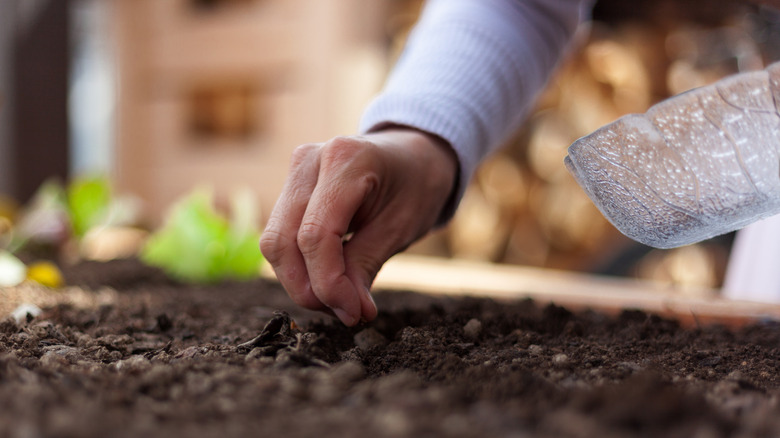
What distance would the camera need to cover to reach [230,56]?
11.2 ft

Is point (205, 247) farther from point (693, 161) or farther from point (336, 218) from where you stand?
point (693, 161)

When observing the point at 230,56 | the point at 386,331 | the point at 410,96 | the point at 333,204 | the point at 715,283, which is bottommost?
the point at 715,283

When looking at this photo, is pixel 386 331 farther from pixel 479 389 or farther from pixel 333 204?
pixel 479 389

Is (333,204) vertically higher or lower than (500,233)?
higher

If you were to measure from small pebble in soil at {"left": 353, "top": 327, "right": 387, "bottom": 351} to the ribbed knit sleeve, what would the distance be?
10.9 inches

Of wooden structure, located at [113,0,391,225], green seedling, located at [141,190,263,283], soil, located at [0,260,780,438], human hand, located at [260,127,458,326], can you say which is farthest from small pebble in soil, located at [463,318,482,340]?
wooden structure, located at [113,0,391,225]

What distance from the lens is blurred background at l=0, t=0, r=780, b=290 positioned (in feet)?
7.82

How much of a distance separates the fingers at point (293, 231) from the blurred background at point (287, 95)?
153cm

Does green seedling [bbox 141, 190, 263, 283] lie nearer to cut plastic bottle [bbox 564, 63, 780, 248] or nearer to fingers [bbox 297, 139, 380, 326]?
fingers [bbox 297, 139, 380, 326]

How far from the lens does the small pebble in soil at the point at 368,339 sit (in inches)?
26.4

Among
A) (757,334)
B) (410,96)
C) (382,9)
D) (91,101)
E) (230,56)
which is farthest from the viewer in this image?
(91,101)

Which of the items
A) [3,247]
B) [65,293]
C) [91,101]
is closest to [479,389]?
[65,293]

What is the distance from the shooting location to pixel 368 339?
680mm

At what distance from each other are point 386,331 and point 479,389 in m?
0.29
